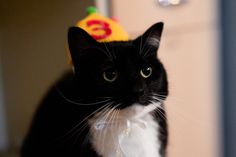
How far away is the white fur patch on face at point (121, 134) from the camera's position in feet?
2.52

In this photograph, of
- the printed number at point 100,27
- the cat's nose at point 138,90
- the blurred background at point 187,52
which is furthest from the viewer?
the blurred background at point 187,52

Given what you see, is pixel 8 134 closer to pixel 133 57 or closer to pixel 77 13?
pixel 77 13

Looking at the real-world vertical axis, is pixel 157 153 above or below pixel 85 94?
below

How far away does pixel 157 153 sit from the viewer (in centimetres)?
82

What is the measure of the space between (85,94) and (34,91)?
0.66m

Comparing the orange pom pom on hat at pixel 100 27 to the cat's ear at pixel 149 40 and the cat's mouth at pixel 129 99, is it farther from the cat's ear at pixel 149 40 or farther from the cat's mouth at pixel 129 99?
the cat's mouth at pixel 129 99

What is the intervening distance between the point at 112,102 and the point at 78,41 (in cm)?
15

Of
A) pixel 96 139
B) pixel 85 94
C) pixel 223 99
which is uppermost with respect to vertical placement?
pixel 85 94

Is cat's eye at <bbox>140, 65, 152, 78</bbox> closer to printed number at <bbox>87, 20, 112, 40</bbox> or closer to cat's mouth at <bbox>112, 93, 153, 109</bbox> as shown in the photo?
cat's mouth at <bbox>112, 93, 153, 109</bbox>

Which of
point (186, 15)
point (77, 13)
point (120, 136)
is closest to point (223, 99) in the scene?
point (186, 15)

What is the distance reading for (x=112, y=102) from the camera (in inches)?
28.3

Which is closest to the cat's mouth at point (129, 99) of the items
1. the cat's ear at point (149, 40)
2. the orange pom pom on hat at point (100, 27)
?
the cat's ear at point (149, 40)

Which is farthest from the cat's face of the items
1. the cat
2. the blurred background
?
the blurred background

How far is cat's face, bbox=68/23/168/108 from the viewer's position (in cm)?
71
